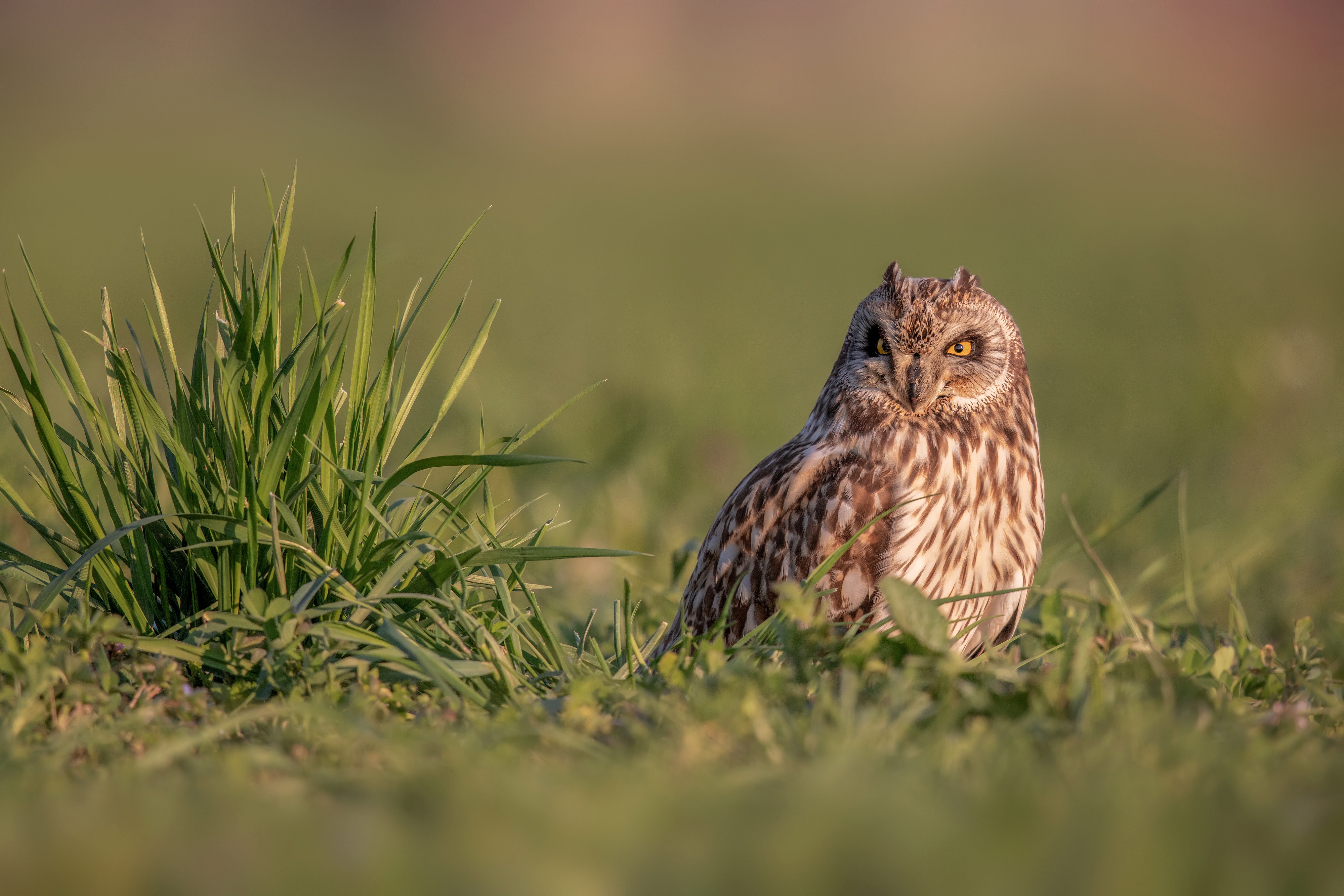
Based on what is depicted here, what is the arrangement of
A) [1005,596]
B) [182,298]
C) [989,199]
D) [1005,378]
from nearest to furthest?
[1005,596] → [1005,378] → [182,298] → [989,199]

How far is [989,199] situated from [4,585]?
21050mm

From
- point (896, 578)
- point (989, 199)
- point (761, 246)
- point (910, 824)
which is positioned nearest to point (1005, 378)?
point (896, 578)

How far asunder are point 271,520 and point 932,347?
1.76 metres

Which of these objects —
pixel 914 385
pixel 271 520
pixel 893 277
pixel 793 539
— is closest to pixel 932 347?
pixel 914 385

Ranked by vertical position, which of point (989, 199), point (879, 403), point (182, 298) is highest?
point (989, 199)

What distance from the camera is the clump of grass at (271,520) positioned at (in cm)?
234

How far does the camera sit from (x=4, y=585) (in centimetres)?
260

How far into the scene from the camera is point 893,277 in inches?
127

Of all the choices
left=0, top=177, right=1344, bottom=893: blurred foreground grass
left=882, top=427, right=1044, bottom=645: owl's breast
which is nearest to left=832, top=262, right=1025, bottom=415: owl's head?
left=882, top=427, right=1044, bottom=645: owl's breast

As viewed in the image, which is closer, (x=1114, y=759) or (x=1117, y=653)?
(x=1114, y=759)

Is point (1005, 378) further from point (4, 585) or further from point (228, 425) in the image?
point (4, 585)

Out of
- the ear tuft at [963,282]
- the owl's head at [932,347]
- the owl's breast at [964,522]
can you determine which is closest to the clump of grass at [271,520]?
the owl's breast at [964,522]

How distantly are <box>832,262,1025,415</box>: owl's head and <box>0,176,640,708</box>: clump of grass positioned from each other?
3.31 ft

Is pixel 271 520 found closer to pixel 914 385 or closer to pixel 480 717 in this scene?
pixel 480 717
